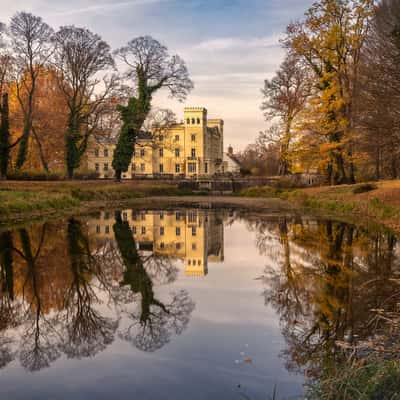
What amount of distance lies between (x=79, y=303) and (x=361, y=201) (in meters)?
17.3

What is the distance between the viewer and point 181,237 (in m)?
14.8

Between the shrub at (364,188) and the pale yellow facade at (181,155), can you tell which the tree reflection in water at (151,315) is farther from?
the pale yellow facade at (181,155)

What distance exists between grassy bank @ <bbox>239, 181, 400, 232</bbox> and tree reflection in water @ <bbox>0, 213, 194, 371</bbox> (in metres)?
9.70

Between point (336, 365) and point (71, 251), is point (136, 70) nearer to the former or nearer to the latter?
point (71, 251)

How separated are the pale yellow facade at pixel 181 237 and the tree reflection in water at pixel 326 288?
4.77 feet

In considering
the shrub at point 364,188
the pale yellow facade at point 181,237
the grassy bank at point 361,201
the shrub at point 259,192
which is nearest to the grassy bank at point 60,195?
the pale yellow facade at point 181,237

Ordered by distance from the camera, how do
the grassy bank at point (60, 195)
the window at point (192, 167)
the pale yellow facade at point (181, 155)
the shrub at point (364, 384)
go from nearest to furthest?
the shrub at point (364, 384) < the grassy bank at point (60, 195) < the window at point (192, 167) < the pale yellow facade at point (181, 155)

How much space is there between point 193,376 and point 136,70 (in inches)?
1613

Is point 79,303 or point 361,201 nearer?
point 79,303

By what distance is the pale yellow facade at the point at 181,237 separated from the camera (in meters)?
11.1

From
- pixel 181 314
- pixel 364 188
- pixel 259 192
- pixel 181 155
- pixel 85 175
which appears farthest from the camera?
pixel 181 155

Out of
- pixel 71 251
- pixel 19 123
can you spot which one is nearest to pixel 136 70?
pixel 19 123

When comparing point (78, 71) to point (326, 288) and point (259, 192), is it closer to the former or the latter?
point (259, 192)

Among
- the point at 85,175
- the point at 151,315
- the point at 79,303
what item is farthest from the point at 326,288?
the point at 85,175
